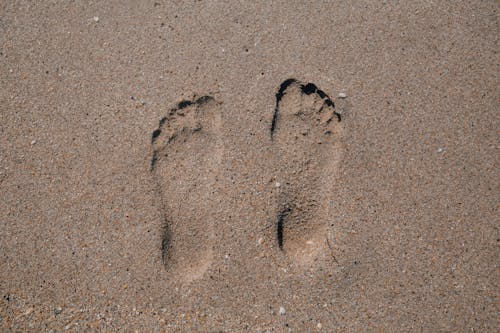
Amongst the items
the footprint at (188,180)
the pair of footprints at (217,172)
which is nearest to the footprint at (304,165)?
the pair of footprints at (217,172)

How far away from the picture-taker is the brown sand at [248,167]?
159 centimetres

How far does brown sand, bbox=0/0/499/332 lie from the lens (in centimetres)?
159

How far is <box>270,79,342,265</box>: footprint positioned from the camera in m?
1.60

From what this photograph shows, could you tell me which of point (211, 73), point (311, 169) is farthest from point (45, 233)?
point (311, 169)

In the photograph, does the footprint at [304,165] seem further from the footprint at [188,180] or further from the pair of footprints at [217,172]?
the footprint at [188,180]

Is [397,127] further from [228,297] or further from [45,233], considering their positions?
[45,233]

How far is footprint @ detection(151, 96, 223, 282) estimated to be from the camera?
159 cm

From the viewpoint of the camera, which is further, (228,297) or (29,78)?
(29,78)

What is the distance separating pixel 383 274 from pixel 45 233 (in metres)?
1.64

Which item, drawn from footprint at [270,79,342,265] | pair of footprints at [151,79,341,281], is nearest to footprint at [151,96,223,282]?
pair of footprints at [151,79,341,281]

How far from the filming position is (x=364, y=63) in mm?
1697

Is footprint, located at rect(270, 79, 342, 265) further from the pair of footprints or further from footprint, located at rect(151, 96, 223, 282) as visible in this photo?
footprint, located at rect(151, 96, 223, 282)

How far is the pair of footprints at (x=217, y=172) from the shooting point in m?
1.60

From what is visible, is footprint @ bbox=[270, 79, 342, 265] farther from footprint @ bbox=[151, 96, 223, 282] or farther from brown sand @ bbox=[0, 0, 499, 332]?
footprint @ bbox=[151, 96, 223, 282]
